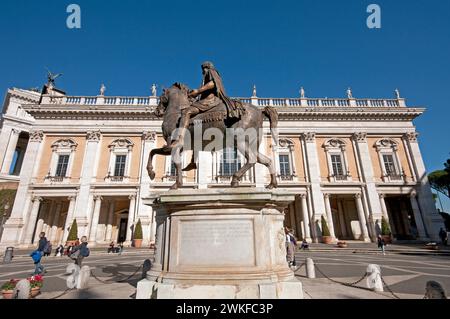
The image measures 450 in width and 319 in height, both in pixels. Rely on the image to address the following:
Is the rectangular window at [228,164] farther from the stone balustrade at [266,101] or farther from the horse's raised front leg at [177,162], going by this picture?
the horse's raised front leg at [177,162]

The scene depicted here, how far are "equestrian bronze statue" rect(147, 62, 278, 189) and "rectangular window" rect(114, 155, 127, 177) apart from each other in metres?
21.2

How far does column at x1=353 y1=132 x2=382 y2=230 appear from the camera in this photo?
22989 millimetres

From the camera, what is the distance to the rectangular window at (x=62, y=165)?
77.6 ft

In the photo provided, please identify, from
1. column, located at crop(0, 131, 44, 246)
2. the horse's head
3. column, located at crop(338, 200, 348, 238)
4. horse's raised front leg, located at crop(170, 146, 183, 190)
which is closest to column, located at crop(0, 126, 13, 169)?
column, located at crop(0, 131, 44, 246)

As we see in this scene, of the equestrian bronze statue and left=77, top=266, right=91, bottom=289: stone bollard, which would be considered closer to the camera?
the equestrian bronze statue

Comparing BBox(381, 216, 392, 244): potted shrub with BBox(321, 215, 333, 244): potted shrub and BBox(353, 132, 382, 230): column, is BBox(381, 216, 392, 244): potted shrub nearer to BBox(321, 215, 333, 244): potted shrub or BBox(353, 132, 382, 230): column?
BBox(353, 132, 382, 230): column

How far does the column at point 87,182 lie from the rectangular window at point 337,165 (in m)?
25.3

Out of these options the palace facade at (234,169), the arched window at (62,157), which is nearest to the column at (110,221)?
the palace facade at (234,169)

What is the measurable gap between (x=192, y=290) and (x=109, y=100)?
27.7 m

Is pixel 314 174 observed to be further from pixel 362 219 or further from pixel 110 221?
pixel 110 221

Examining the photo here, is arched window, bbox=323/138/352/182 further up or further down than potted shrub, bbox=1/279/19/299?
further up

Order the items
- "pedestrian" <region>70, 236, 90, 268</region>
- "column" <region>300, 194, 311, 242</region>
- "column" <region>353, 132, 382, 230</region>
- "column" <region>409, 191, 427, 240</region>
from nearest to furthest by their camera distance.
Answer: "pedestrian" <region>70, 236, 90, 268</region> → "column" <region>409, 191, 427, 240</region> → "column" <region>300, 194, 311, 242</region> → "column" <region>353, 132, 382, 230</region>

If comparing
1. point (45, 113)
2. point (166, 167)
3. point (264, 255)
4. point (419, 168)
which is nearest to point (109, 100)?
point (45, 113)
